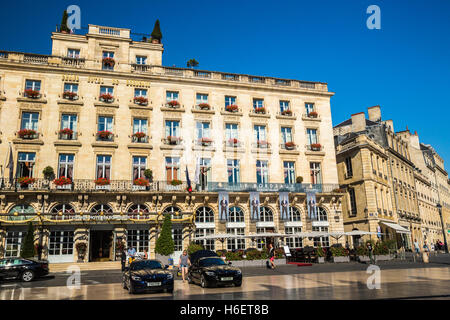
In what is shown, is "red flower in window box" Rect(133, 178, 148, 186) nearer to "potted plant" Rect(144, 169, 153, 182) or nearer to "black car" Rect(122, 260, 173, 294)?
"potted plant" Rect(144, 169, 153, 182)

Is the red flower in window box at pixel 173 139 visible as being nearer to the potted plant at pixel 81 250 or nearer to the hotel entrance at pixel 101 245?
the hotel entrance at pixel 101 245

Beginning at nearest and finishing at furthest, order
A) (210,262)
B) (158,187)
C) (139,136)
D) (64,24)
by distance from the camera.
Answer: (210,262), (158,187), (139,136), (64,24)

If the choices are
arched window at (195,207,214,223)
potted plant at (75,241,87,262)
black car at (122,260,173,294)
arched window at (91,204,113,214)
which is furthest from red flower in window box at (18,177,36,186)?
black car at (122,260,173,294)

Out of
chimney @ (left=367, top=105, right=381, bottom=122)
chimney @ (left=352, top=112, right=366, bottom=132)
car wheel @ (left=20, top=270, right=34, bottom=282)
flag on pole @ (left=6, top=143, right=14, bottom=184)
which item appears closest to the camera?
car wheel @ (left=20, top=270, right=34, bottom=282)

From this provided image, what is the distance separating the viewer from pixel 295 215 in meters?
33.9

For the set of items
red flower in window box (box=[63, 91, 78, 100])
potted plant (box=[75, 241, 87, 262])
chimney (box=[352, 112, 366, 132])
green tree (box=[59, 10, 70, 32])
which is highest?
green tree (box=[59, 10, 70, 32])

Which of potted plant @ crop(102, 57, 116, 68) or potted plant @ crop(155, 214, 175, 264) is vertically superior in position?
potted plant @ crop(102, 57, 116, 68)

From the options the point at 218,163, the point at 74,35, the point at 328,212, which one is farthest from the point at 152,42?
the point at 328,212

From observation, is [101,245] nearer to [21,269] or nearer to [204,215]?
[204,215]

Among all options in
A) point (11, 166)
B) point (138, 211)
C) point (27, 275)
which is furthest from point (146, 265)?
point (11, 166)

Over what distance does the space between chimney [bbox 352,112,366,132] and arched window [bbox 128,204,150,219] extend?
29.6m

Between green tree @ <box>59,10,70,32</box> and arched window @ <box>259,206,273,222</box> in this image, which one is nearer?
arched window @ <box>259,206,273,222</box>

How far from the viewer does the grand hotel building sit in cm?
2817

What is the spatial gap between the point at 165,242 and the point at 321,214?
53.0 ft
